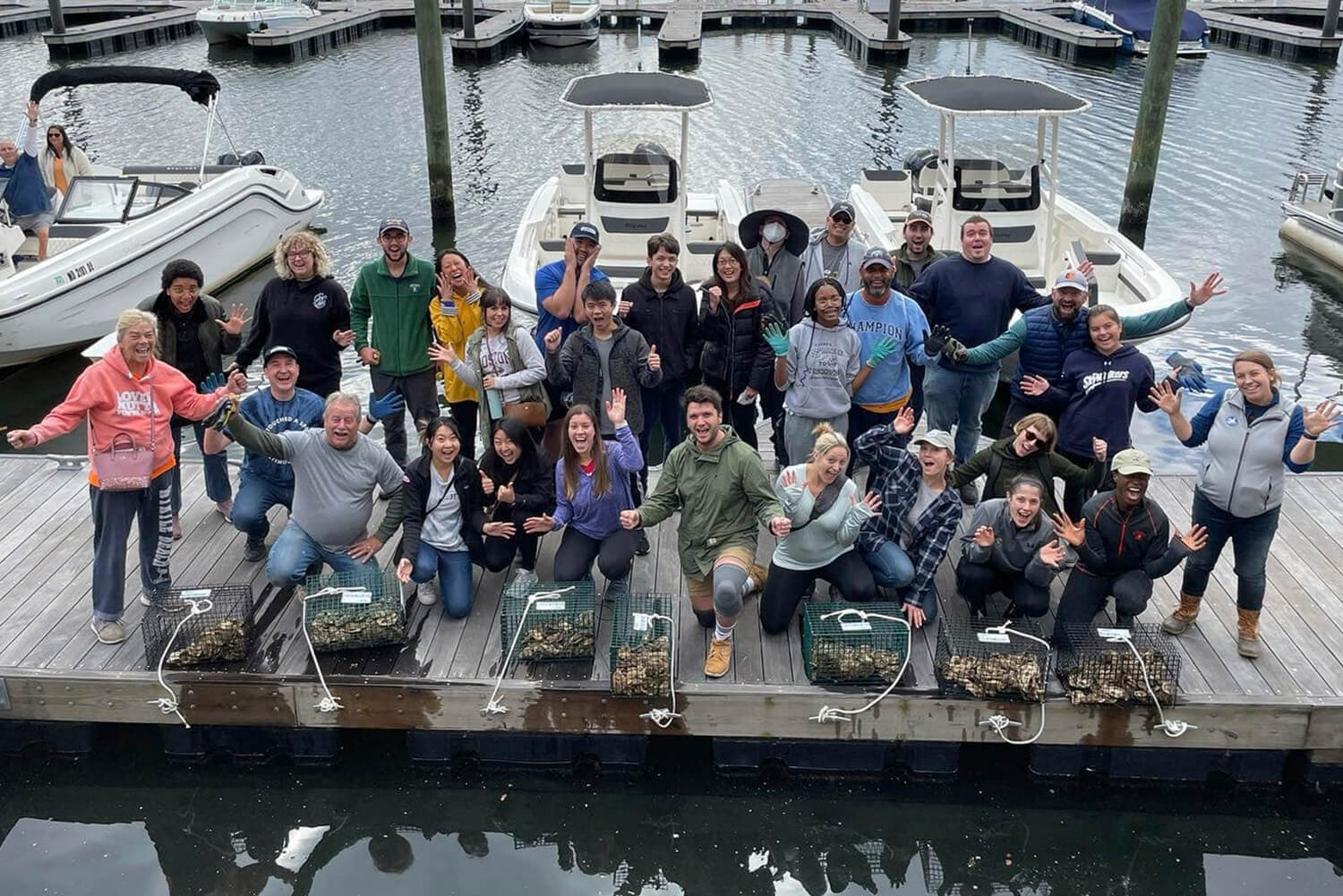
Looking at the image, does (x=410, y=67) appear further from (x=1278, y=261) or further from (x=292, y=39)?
(x=1278, y=261)

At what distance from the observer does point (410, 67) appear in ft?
86.1

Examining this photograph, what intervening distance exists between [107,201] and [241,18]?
1927 centimetres

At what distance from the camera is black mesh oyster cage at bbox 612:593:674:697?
5.24 metres

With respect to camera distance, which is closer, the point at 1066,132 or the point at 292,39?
the point at 1066,132

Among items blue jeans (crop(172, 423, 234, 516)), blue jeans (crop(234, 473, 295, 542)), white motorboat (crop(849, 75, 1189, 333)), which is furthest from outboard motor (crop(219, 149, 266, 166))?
blue jeans (crop(234, 473, 295, 542))

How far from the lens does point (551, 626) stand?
5.44m

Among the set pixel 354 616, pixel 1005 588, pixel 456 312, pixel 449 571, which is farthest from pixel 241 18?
pixel 1005 588

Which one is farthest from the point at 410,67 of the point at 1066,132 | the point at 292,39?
the point at 1066,132

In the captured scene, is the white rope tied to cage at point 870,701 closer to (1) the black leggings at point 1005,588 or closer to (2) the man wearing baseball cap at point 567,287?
(1) the black leggings at point 1005,588

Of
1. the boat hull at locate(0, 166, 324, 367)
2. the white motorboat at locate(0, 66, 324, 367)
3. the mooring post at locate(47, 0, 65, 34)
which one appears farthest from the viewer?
the mooring post at locate(47, 0, 65, 34)

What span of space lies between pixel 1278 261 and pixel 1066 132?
6.65 metres

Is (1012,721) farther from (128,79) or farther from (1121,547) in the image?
(128,79)

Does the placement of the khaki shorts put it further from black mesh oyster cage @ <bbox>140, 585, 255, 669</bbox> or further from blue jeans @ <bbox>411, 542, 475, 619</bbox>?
black mesh oyster cage @ <bbox>140, 585, 255, 669</bbox>

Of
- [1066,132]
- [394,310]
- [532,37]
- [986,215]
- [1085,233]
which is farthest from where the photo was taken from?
[532,37]
